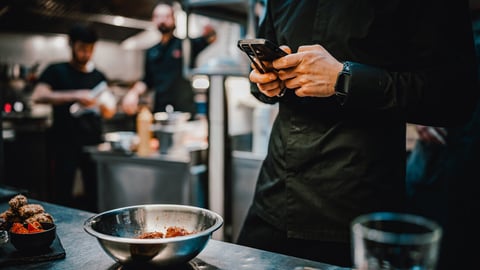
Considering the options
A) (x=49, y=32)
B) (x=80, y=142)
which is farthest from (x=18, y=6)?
(x=80, y=142)

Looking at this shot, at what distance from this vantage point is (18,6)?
568 cm

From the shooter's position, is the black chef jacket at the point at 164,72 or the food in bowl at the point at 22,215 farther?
the black chef jacket at the point at 164,72

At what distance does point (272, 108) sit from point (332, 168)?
162cm

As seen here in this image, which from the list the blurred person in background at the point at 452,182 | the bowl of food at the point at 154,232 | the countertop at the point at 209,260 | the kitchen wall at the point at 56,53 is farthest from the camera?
the kitchen wall at the point at 56,53

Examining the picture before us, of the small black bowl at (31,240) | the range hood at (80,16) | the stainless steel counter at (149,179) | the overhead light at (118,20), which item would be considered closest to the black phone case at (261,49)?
the small black bowl at (31,240)

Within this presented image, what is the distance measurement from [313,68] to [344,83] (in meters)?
0.09

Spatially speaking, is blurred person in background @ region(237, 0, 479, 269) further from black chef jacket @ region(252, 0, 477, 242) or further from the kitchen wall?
the kitchen wall

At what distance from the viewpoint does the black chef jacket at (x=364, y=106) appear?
1.20 m

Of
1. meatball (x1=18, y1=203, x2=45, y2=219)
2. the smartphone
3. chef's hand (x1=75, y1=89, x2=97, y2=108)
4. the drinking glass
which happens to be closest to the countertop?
meatball (x1=18, y1=203, x2=45, y2=219)

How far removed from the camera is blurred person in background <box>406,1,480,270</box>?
7.63 feet

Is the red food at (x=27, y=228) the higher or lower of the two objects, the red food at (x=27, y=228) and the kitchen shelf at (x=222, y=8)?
the lower

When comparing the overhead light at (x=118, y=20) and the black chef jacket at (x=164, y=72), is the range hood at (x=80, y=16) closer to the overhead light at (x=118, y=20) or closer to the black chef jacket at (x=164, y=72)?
the overhead light at (x=118, y=20)

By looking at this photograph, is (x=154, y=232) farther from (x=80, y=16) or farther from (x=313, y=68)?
(x=80, y=16)

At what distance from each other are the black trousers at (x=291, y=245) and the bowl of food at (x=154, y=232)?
323mm
